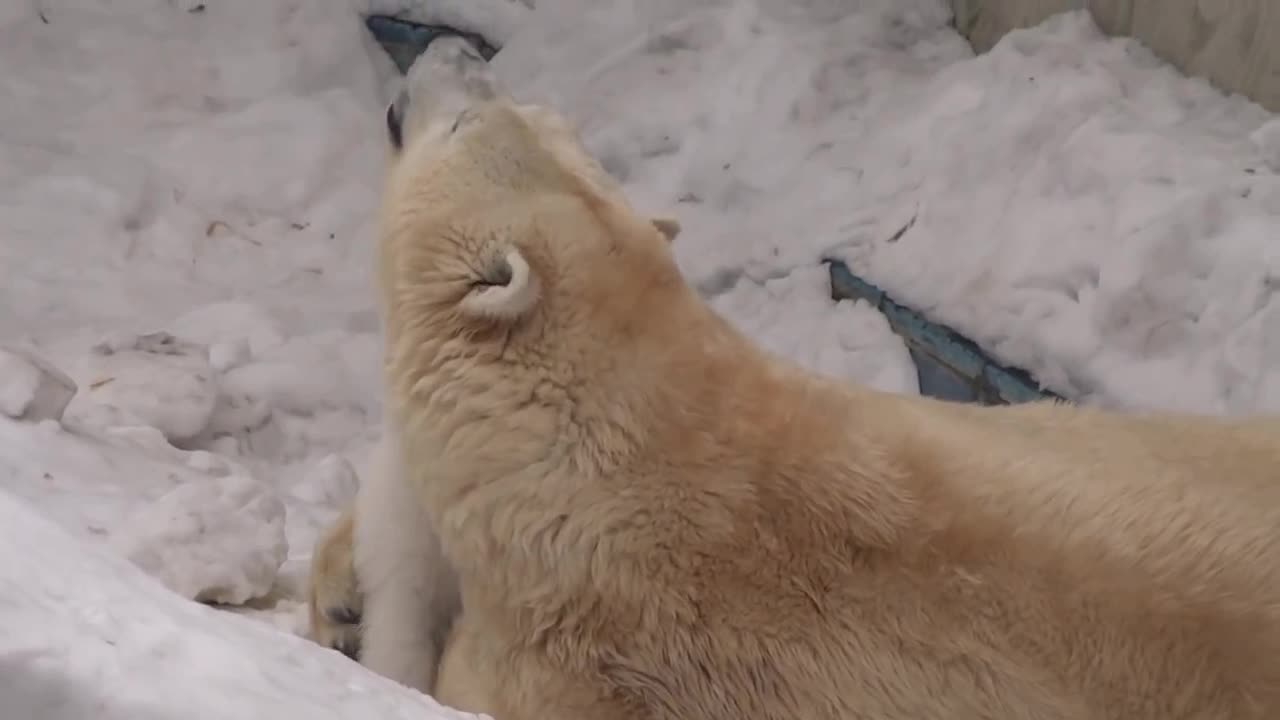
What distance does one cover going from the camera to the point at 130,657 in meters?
1.05

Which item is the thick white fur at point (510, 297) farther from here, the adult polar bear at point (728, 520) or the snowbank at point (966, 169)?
the snowbank at point (966, 169)

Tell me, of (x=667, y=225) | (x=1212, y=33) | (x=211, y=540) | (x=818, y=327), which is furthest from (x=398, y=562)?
(x=1212, y=33)

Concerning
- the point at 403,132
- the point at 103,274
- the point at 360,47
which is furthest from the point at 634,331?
the point at 360,47

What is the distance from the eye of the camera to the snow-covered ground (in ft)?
7.00

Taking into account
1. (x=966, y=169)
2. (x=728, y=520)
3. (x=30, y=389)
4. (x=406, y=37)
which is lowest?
(x=406, y=37)

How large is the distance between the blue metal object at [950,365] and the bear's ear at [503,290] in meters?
1.49

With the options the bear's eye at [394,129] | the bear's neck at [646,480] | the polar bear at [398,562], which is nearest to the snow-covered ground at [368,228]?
the polar bear at [398,562]

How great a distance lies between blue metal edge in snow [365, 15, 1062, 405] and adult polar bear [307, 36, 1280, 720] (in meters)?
1.01

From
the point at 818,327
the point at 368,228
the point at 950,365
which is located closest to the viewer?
the point at 950,365

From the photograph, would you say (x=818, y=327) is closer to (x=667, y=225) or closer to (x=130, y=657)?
(x=667, y=225)

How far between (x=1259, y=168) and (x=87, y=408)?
2636 millimetres

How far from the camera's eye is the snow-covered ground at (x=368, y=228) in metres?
2.13

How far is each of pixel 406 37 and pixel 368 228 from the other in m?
1.00

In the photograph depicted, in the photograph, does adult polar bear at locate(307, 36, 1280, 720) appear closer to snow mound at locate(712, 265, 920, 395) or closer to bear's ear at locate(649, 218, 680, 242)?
bear's ear at locate(649, 218, 680, 242)
